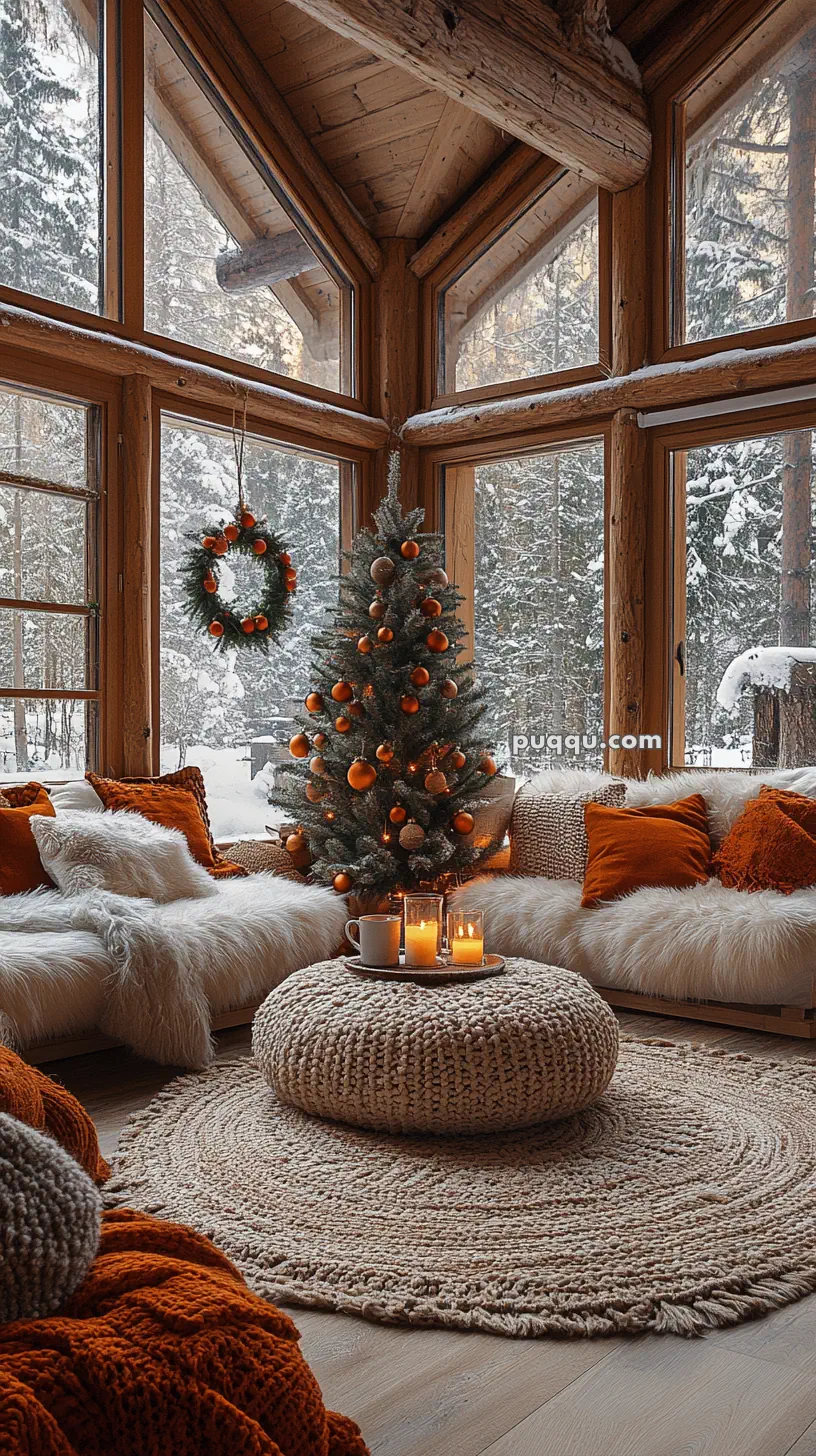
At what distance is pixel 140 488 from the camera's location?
4754 mm

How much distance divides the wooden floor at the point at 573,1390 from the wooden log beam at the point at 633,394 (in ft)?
12.4

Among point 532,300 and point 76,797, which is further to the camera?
point 532,300

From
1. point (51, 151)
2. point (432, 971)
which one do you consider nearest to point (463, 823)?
point (432, 971)

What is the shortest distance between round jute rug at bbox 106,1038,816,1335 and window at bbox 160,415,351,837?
2138 millimetres

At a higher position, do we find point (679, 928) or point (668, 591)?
point (668, 591)

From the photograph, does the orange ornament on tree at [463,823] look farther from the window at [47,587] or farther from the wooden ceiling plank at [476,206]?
the wooden ceiling plank at [476,206]

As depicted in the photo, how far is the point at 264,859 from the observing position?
472 cm

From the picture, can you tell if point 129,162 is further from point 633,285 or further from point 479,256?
point 633,285

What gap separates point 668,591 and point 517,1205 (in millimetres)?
3429

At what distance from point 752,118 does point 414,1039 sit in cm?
431

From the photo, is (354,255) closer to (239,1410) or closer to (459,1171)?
(459,1171)

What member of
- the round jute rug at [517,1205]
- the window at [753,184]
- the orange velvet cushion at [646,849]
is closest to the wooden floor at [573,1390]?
the round jute rug at [517,1205]

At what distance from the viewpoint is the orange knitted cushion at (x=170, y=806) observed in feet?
13.9

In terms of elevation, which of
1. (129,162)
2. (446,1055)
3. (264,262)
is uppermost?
(129,162)
